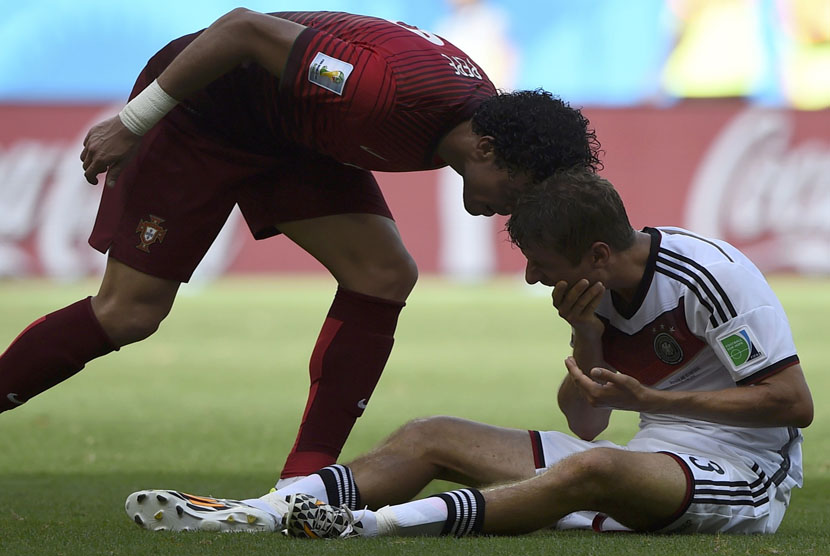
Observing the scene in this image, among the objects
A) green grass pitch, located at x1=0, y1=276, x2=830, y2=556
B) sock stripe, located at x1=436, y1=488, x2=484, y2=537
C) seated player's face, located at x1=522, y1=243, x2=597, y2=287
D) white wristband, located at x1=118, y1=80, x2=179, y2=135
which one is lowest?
green grass pitch, located at x1=0, y1=276, x2=830, y2=556

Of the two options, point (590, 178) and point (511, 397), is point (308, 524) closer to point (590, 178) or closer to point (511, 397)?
point (590, 178)

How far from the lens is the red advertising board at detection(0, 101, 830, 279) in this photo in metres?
16.7

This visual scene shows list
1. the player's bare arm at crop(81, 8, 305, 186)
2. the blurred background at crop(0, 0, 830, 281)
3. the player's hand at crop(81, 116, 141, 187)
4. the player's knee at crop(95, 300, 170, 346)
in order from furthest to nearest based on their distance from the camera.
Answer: the blurred background at crop(0, 0, 830, 281), the player's knee at crop(95, 300, 170, 346), the player's hand at crop(81, 116, 141, 187), the player's bare arm at crop(81, 8, 305, 186)

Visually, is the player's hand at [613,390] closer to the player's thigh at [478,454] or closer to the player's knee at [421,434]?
the player's thigh at [478,454]

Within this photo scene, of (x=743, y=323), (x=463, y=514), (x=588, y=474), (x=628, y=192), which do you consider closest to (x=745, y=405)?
(x=743, y=323)

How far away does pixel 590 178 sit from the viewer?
11.3 ft

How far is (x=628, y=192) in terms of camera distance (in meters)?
17.3

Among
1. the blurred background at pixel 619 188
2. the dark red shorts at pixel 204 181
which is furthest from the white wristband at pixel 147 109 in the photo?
the blurred background at pixel 619 188

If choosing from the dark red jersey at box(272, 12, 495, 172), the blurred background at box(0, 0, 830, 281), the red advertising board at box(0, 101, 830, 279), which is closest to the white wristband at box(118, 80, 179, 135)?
the dark red jersey at box(272, 12, 495, 172)

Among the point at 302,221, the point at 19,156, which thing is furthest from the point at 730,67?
the point at 302,221

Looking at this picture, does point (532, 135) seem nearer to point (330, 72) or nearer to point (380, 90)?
point (380, 90)

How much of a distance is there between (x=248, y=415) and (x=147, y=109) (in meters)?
3.01

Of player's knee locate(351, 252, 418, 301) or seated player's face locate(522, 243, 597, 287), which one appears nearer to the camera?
seated player's face locate(522, 243, 597, 287)

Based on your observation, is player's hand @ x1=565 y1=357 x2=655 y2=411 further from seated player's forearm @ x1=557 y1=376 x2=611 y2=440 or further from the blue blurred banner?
the blue blurred banner
